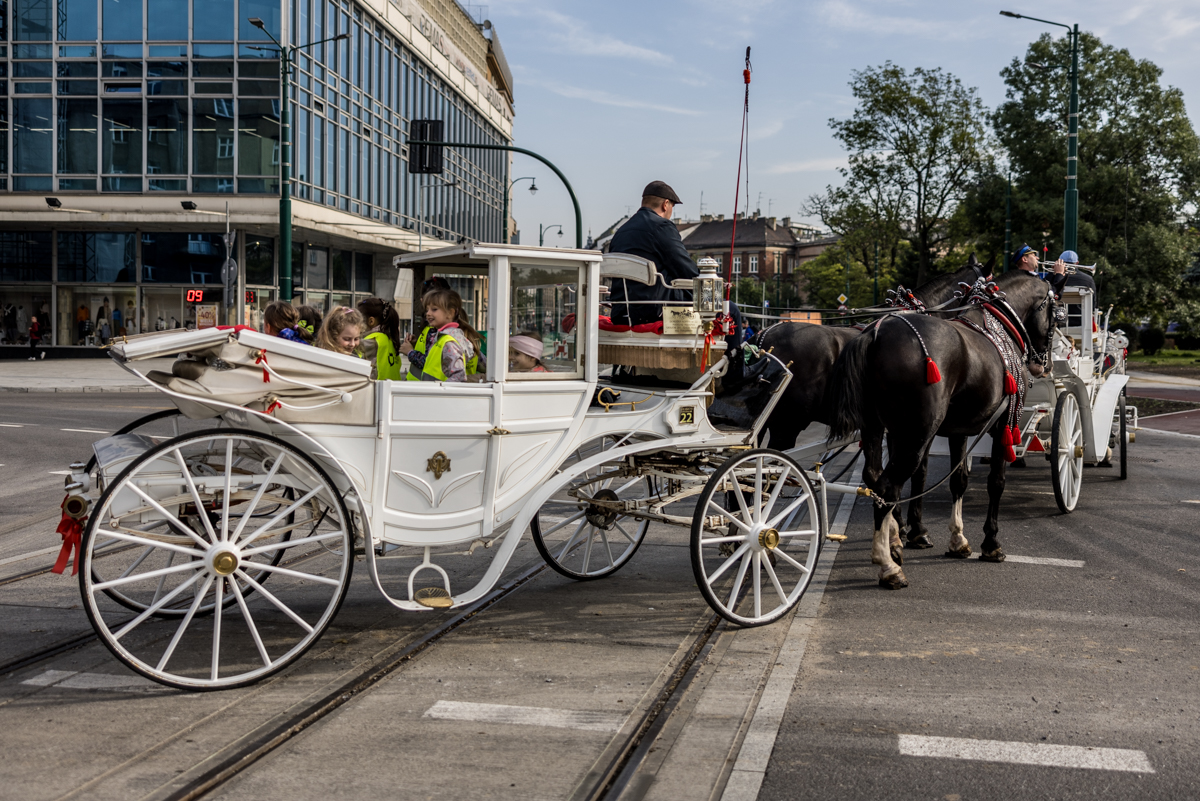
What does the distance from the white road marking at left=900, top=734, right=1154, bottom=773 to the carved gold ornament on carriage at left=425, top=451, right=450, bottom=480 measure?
7.75ft

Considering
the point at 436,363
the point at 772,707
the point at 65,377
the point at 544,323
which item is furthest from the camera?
the point at 65,377

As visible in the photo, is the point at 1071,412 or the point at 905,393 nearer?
the point at 905,393

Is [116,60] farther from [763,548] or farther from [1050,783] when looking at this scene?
[1050,783]

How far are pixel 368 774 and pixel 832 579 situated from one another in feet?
13.0

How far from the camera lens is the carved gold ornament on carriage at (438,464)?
5156 mm

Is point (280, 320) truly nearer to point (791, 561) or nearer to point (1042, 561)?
point (791, 561)

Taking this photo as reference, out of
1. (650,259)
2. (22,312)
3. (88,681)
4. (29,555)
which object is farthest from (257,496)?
(22,312)

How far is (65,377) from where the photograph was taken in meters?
26.9

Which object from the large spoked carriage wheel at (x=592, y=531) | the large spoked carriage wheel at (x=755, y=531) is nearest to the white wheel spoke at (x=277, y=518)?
the large spoked carriage wheel at (x=592, y=531)

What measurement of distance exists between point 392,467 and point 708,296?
202 cm

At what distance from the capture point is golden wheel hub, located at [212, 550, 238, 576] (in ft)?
15.1

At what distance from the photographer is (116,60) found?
34094 millimetres

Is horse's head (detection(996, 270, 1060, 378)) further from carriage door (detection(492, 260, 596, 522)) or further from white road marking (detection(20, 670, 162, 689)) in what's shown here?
white road marking (detection(20, 670, 162, 689))

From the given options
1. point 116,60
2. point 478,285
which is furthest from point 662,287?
point 116,60
